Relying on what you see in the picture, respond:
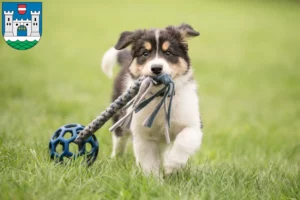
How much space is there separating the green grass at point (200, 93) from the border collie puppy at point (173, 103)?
0.60 feet

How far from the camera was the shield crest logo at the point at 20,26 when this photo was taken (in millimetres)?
4328

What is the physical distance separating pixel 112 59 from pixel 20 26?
3.19 feet

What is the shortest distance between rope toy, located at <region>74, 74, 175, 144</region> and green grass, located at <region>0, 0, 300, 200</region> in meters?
0.31

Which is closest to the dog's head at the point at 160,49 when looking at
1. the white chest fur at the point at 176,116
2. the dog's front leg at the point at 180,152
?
the white chest fur at the point at 176,116

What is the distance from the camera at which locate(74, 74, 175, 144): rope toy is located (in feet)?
10.9

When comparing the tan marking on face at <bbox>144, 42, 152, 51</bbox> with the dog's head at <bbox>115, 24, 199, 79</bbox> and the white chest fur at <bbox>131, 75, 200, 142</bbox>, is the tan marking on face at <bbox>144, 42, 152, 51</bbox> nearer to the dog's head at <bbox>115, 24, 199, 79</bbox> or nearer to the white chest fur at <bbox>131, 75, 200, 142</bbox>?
the dog's head at <bbox>115, 24, 199, 79</bbox>

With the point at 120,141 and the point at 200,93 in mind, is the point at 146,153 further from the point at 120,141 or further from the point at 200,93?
the point at 200,93

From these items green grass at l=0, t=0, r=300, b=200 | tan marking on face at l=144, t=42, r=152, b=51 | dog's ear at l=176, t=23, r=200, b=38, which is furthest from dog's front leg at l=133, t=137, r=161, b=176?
dog's ear at l=176, t=23, r=200, b=38

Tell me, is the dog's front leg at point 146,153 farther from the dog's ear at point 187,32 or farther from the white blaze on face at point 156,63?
the dog's ear at point 187,32

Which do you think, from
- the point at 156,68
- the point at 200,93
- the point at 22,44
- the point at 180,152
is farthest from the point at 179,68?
the point at 200,93

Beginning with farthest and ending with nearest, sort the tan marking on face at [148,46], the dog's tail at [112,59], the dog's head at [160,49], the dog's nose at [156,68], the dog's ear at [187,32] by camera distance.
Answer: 1. the dog's tail at [112,59]
2. the dog's ear at [187,32]
3. the tan marking on face at [148,46]
4. the dog's head at [160,49]
5. the dog's nose at [156,68]

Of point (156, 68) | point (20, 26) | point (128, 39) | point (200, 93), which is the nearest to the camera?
point (156, 68)

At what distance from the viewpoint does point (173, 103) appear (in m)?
3.60

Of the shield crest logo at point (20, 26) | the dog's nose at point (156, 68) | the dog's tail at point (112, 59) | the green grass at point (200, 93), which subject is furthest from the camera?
the dog's tail at point (112, 59)
